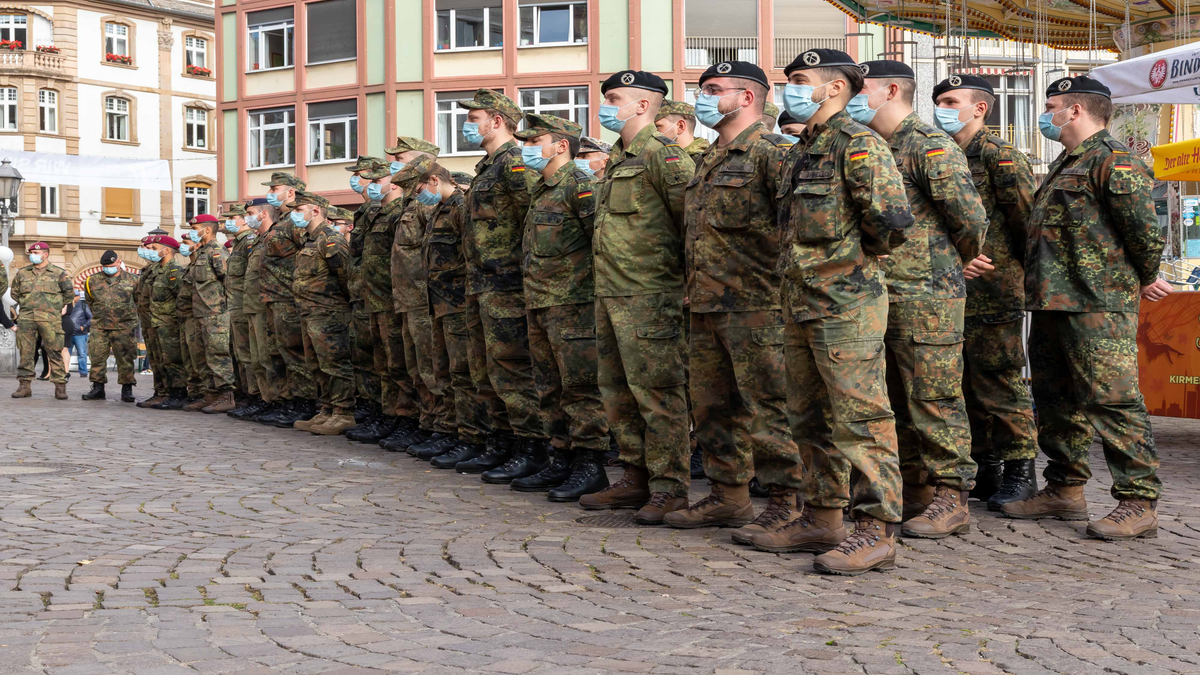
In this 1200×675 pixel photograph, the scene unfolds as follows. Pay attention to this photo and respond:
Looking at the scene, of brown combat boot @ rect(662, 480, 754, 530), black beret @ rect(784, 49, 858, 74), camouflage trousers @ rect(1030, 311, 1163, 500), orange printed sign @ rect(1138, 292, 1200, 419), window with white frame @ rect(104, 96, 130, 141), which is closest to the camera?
black beret @ rect(784, 49, 858, 74)

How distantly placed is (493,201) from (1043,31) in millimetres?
10115

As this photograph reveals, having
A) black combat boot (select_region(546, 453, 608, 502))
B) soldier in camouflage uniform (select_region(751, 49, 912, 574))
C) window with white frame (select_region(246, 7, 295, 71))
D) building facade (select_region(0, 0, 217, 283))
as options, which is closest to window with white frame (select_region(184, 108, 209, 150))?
building facade (select_region(0, 0, 217, 283))

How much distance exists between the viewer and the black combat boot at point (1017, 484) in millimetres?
7160

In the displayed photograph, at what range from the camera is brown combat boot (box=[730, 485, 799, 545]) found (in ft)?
20.4

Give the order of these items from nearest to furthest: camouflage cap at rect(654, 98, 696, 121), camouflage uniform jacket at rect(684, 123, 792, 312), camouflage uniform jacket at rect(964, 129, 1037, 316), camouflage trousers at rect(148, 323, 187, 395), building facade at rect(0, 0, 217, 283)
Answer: camouflage uniform jacket at rect(684, 123, 792, 312), camouflage uniform jacket at rect(964, 129, 1037, 316), camouflage cap at rect(654, 98, 696, 121), camouflage trousers at rect(148, 323, 187, 395), building facade at rect(0, 0, 217, 283)

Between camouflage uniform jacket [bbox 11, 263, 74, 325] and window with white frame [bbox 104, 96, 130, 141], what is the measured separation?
36.1 m

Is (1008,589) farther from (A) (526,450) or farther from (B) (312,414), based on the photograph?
(B) (312,414)

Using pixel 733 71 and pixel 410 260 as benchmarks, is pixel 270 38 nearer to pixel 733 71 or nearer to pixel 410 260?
pixel 410 260

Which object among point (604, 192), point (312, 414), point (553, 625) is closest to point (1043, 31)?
point (312, 414)

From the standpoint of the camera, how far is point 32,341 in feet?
62.0

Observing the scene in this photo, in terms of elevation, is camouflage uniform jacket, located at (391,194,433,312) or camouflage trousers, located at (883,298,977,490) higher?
camouflage uniform jacket, located at (391,194,433,312)

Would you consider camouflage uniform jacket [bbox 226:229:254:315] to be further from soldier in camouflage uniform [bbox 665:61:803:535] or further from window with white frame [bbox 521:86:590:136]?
window with white frame [bbox 521:86:590:136]

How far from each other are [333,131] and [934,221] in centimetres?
3233

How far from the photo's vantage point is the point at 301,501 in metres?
7.75
